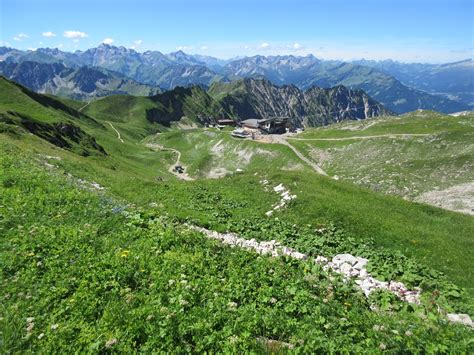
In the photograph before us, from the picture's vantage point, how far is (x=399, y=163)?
254ft

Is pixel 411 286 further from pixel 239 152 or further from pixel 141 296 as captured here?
pixel 239 152

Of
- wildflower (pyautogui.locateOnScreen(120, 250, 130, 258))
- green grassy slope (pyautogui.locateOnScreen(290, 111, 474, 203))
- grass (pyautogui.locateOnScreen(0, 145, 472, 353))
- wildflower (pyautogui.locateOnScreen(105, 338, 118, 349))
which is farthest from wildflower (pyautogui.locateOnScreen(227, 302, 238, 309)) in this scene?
green grassy slope (pyautogui.locateOnScreen(290, 111, 474, 203))

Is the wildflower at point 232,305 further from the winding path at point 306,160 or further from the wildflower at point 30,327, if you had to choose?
the winding path at point 306,160

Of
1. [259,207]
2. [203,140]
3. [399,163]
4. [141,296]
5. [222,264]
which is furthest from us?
[203,140]

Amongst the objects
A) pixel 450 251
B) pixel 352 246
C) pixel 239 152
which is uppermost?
pixel 352 246

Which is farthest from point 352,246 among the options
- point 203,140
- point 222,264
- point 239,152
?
point 203,140

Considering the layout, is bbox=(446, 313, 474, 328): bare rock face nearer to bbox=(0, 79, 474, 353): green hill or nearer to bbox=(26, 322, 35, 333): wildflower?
bbox=(0, 79, 474, 353): green hill

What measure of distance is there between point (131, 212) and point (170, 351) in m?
11.6

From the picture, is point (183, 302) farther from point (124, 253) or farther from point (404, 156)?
point (404, 156)

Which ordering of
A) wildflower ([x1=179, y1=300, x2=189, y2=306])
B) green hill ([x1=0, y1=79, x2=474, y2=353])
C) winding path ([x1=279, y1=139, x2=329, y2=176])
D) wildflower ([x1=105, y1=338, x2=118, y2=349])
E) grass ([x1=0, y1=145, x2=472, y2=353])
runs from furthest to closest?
winding path ([x1=279, y1=139, x2=329, y2=176])
wildflower ([x1=179, y1=300, x2=189, y2=306])
green hill ([x1=0, y1=79, x2=474, y2=353])
grass ([x1=0, y1=145, x2=472, y2=353])
wildflower ([x1=105, y1=338, x2=118, y2=349])

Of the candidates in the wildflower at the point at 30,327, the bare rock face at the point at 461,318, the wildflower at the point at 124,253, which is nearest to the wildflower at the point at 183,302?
the wildflower at the point at 124,253

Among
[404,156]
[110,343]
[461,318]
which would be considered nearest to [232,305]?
[110,343]

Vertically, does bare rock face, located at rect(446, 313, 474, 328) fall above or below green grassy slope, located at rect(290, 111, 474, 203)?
above

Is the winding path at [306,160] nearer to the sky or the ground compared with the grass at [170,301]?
nearer to the ground
